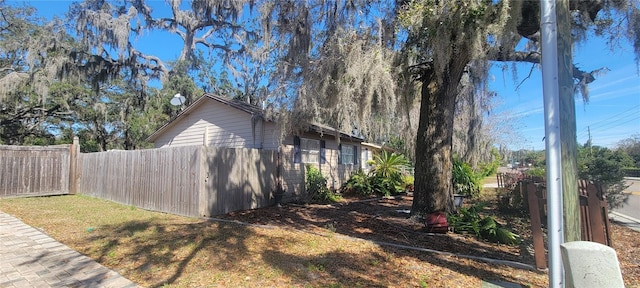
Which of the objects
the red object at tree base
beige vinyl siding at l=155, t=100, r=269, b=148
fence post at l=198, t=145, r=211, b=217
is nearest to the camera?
the red object at tree base

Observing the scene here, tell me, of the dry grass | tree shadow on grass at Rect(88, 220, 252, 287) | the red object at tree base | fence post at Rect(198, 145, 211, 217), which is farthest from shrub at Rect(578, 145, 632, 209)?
fence post at Rect(198, 145, 211, 217)

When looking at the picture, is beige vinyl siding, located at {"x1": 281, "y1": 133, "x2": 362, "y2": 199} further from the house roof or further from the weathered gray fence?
the weathered gray fence

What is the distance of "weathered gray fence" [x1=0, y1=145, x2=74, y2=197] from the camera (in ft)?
36.3

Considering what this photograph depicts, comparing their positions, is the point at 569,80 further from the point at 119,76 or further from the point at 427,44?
the point at 119,76

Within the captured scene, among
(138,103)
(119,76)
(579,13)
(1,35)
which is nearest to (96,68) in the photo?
(119,76)

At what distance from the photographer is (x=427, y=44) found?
6.22 meters

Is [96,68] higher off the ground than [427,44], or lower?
higher

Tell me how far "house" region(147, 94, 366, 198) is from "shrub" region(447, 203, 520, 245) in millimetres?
5129

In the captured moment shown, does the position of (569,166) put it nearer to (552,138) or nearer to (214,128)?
(552,138)

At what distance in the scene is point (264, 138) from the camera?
11148 mm

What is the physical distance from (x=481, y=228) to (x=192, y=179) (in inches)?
252

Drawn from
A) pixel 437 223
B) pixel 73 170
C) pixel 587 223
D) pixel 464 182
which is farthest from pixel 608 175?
pixel 73 170

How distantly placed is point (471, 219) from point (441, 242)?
1.31 meters

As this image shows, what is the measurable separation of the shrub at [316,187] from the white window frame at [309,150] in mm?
346
